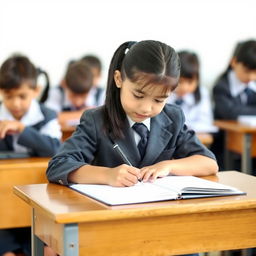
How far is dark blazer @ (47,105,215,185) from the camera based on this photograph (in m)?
1.99

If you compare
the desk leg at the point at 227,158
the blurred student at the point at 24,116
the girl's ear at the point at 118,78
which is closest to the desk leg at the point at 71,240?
the girl's ear at the point at 118,78

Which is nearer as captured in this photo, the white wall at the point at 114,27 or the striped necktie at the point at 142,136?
the striped necktie at the point at 142,136

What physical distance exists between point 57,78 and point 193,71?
107 cm

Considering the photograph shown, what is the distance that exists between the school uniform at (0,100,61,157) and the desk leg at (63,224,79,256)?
4.26 feet

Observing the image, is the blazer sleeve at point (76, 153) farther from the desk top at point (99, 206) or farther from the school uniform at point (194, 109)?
the school uniform at point (194, 109)

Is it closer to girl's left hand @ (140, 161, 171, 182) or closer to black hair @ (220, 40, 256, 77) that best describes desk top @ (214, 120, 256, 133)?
black hair @ (220, 40, 256, 77)

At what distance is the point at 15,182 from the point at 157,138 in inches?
24.7

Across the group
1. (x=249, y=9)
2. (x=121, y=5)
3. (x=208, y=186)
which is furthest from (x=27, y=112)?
(x=249, y=9)

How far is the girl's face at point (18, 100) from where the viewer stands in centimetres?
299

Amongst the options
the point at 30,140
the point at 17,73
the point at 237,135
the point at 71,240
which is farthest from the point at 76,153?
the point at 237,135

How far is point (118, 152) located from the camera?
2.07 m

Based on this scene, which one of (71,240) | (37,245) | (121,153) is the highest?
(121,153)

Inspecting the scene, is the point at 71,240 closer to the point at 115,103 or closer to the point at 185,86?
the point at 115,103

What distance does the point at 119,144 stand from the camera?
2078 mm
